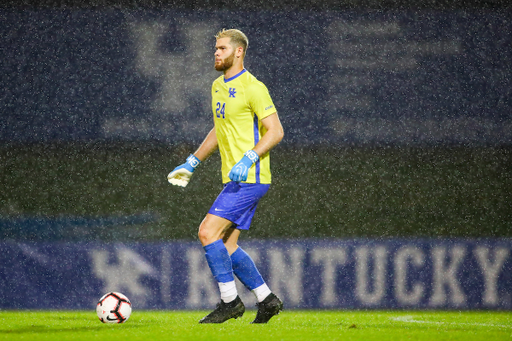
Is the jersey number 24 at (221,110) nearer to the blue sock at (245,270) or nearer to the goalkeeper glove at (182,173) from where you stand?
the goalkeeper glove at (182,173)

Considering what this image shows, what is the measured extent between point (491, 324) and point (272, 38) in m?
5.61

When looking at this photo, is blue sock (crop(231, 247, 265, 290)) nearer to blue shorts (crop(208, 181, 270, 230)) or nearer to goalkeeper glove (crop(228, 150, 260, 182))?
blue shorts (crop(208, 181, 270, 230))

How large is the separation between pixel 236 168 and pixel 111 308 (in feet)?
4.16

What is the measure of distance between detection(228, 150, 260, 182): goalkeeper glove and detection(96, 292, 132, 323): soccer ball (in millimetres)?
1164

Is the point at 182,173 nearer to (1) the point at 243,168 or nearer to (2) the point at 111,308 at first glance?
(1) the point at 243,168

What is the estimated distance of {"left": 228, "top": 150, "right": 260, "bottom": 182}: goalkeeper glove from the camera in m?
3.82

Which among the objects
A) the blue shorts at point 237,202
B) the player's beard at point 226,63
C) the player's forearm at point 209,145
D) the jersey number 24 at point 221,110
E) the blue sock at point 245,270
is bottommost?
the blue sock at point 245,270

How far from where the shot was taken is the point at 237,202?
3.96 metres

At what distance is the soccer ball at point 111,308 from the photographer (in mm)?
4332

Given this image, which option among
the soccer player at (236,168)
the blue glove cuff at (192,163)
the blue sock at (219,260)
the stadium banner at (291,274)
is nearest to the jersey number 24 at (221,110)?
the soccer player at (236,168)

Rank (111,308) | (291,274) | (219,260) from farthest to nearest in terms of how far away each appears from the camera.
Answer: (291,274)
(111,308)
(219,260)

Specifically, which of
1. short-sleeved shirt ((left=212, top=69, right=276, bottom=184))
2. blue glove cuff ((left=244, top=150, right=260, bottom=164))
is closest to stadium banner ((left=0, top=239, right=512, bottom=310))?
short-sleeved shirt ((left=212, top=69, right=276, bottom=184))

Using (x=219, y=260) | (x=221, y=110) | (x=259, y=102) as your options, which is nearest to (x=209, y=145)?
(x=221, y=110)

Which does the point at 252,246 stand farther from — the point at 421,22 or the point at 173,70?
the point at 421,22
